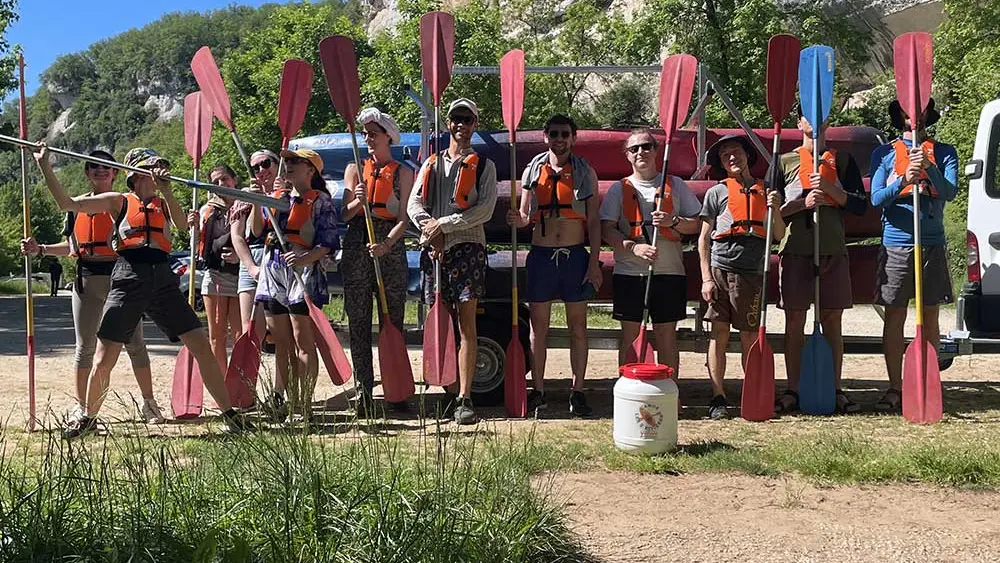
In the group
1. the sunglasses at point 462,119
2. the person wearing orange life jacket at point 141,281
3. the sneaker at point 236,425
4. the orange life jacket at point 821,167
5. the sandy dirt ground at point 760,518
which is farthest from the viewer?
the orange life jacket at point 821,167

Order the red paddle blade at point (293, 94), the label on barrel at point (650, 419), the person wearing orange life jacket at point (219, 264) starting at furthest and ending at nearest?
the person wearing orange life jacket at point (219, 264), the red paddle blade at point (293, 94), the label on barrel at point (650, 419)

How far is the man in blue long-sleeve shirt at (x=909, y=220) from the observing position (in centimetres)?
627

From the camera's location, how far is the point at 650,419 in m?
5.10

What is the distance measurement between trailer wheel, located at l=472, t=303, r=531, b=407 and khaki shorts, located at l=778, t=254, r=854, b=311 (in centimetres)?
186

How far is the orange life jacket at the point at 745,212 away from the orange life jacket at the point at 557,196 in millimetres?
973

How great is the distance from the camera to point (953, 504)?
13.7ft

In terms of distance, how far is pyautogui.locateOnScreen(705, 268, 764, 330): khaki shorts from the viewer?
21.0 feet

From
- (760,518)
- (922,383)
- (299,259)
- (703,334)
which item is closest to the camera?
(760,518)

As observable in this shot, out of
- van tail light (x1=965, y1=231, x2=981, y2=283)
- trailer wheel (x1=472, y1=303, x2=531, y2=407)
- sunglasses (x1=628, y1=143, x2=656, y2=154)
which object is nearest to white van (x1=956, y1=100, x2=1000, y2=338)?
van tail light (x1=965, y1=231, x2=981, y2=283)

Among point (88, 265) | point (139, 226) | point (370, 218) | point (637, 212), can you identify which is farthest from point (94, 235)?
point (637, 212)

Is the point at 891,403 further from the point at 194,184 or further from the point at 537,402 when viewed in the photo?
the point at 194,184

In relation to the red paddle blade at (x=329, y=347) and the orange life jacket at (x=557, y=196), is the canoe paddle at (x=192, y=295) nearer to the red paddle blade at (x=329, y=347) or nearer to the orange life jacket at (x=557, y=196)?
the red paddle blade at (x=329, y=347)

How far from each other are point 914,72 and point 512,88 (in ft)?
8.91

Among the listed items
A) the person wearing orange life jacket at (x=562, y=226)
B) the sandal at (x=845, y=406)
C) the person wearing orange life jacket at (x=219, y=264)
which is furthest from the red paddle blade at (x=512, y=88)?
the sandal at (x=845, y=406)
